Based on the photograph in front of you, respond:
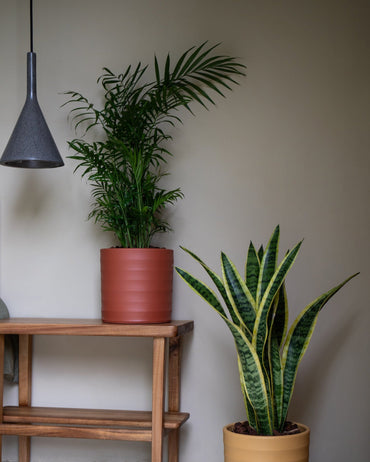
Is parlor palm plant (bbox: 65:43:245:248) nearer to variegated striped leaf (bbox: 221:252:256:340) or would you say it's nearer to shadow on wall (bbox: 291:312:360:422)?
variegated striped leaf (bbox: 221:252:256:340)

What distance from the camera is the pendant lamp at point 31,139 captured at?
207 centimetres

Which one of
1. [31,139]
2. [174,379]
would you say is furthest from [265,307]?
[31,139]

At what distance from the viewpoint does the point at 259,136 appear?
2.38 meters

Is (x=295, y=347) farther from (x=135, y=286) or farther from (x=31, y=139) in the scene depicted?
(x=31, y=139)

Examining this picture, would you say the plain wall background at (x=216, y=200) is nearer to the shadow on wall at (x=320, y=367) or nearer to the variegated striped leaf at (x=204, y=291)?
the shadow on wall at (x=320, y=367)

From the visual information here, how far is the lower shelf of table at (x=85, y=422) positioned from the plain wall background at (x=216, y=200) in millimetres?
110

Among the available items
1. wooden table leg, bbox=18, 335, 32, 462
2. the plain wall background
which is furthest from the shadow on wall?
wooden table leg, bbox=18, 335, 32, 462

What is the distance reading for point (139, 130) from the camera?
2.26 meters

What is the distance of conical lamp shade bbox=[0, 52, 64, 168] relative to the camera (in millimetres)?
2070

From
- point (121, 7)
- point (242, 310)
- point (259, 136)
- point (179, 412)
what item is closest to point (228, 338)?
point (179, 412)

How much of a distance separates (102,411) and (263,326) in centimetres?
87

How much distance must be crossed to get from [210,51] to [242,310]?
3.57 ft

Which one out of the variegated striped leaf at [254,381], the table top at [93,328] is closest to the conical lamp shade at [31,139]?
the table top at [93,328]

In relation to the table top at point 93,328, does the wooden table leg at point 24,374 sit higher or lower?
lower
